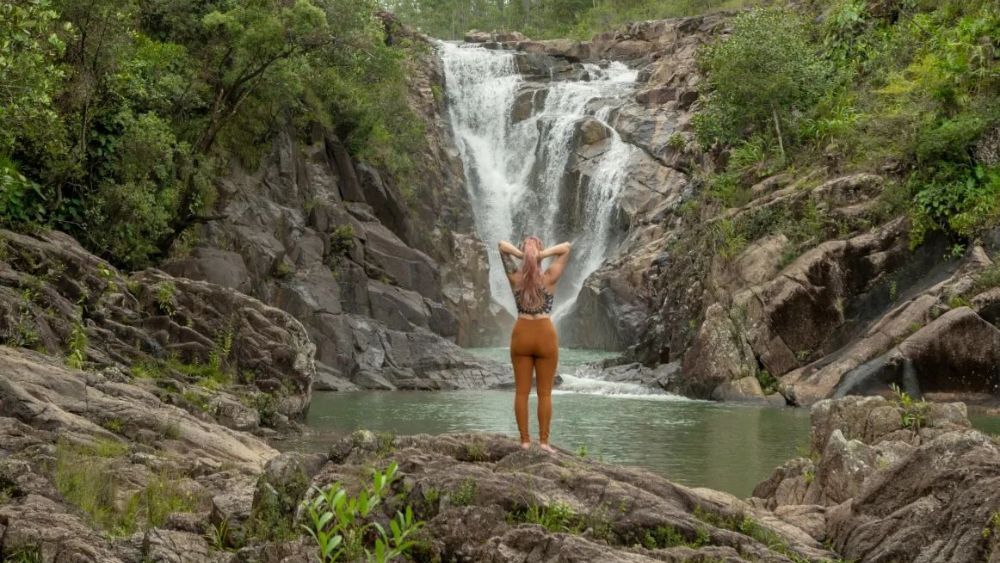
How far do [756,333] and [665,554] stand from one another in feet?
73.2

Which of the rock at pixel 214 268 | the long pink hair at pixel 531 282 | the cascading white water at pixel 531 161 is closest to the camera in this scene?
the long pink hair at pixel 531 282

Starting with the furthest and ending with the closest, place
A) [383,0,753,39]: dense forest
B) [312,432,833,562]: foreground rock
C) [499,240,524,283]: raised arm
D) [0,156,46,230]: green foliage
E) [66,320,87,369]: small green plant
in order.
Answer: [383,0,753,39]: dense forest → [0,156,46,230]: green foliage → [66,320,87,369]: small green plant → [499,240,524,283]: raised arm → [312,432,833,562]: foreground rock

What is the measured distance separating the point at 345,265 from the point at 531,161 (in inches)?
763

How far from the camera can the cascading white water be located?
158 ft

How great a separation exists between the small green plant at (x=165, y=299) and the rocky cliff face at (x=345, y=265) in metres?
6.53

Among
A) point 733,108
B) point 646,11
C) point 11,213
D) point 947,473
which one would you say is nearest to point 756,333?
point 733,108

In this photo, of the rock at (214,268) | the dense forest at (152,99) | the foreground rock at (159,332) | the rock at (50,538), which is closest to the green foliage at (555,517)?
the rock at (50,538)

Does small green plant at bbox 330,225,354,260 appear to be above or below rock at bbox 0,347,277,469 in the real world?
above

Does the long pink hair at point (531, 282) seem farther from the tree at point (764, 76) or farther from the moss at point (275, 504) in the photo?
the tree at point (764, 76)

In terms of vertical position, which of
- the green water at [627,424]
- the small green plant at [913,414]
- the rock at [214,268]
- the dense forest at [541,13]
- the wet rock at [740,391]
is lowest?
the green water at [627,424]

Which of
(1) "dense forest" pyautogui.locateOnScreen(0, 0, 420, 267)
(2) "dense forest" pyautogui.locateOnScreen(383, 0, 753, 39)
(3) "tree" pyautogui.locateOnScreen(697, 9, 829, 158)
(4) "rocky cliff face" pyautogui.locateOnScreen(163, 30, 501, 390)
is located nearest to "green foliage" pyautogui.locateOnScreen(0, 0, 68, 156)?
(1) "dense forest" pyautogui.locateOnScreen(0, 0, 420, 267)

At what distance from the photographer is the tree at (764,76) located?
116ft

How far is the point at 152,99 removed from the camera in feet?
89.4

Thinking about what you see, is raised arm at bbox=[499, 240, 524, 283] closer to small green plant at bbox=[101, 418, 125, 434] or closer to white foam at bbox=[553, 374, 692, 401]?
small green plant at bbox=[101, 418, 125, 434]
